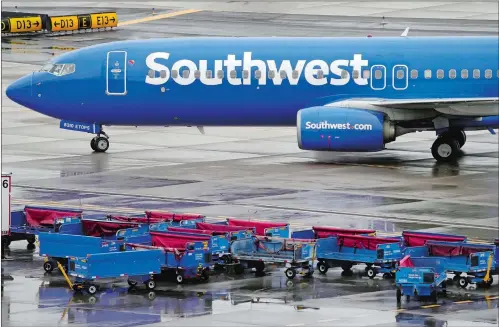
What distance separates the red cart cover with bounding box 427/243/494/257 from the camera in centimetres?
3244

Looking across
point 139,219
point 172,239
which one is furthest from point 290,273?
point 139,219

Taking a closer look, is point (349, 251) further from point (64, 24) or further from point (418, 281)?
point (64, 24)

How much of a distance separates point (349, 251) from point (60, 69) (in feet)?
74.7

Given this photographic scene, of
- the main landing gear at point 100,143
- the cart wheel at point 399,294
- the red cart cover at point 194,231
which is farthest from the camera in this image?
the main landing gear at point 100,143

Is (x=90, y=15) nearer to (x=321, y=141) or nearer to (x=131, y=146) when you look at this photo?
(x=131, y=146)

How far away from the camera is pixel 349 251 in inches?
1329

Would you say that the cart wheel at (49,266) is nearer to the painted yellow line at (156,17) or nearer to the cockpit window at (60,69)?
the cockpit window at (60,69)

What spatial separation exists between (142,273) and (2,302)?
3.19 metres

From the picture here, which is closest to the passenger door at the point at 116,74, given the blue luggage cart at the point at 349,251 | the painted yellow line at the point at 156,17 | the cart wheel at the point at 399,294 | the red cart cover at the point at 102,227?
the red cart cover at the point at 102,227

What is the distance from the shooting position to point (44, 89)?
5384 centimetres

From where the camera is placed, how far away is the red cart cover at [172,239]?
33.8 m

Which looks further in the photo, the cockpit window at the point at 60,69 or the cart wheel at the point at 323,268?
the cockpit window at the point at 60,69

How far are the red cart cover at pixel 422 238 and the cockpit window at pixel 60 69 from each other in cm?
2242

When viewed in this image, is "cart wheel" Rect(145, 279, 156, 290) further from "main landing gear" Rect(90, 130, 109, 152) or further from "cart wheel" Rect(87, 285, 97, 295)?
"main landing gear" Rect(90, 130, 109, 152)
